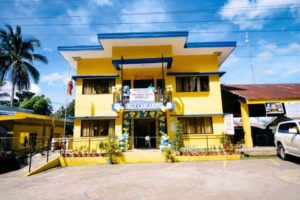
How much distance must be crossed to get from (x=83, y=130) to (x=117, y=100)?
11.0ft

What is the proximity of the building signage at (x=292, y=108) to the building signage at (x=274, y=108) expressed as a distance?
0.35 m

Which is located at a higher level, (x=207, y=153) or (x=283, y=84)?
(x=283, y=84)

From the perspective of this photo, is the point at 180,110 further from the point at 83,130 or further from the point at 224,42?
the point at 83,130

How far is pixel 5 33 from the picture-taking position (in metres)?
25.2

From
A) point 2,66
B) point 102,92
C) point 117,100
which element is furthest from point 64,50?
point 2,66

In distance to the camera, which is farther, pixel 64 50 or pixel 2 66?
pixel 2 66

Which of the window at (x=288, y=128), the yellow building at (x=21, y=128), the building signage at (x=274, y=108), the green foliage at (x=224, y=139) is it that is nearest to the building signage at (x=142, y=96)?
the green foliage at (x=224, y=139)

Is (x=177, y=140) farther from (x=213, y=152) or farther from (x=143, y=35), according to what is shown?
(x=143, y=35)

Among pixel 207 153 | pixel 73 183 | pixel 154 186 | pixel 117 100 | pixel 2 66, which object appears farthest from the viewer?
pixel 2 66

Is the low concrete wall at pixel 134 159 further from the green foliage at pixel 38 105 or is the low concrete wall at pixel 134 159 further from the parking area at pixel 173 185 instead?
the green foliage at pixel 38 105

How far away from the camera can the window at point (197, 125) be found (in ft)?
46.6

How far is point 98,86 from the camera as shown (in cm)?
1523

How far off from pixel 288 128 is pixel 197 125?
19.0ft

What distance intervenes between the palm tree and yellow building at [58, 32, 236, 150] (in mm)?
13643
